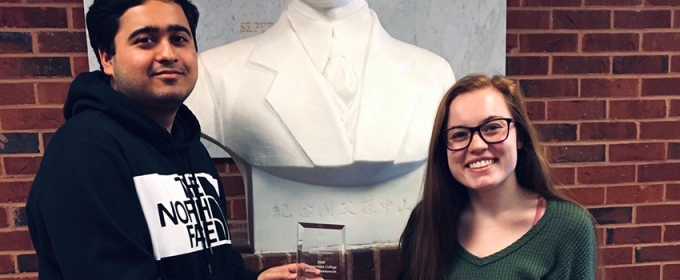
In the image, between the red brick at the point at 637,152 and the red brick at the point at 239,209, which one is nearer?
the red brick at the point at 239,209

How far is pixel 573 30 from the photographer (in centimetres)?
216

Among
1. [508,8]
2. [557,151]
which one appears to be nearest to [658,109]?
[557,151]

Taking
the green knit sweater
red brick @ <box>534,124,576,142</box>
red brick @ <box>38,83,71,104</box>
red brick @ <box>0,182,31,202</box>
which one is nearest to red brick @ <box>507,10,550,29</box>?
red brick @ <box>534,124,576,142</box>

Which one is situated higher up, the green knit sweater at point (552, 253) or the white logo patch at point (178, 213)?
the white logo patch at point (178, 213)

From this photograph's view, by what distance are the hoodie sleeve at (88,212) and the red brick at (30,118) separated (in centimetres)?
106

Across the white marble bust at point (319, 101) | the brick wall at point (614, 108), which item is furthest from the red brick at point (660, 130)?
the white marble bust at point (319, 101)

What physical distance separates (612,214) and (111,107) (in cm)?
206

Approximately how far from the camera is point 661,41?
2225 millimetres

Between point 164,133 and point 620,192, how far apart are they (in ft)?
6.39

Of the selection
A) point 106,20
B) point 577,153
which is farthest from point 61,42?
point 577,153

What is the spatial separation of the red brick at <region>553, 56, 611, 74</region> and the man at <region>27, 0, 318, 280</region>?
4.80ft

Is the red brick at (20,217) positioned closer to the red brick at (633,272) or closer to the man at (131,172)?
the man at (131,172)

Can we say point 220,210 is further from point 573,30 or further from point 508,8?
Answer: point 573,30

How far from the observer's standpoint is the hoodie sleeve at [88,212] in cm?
92
